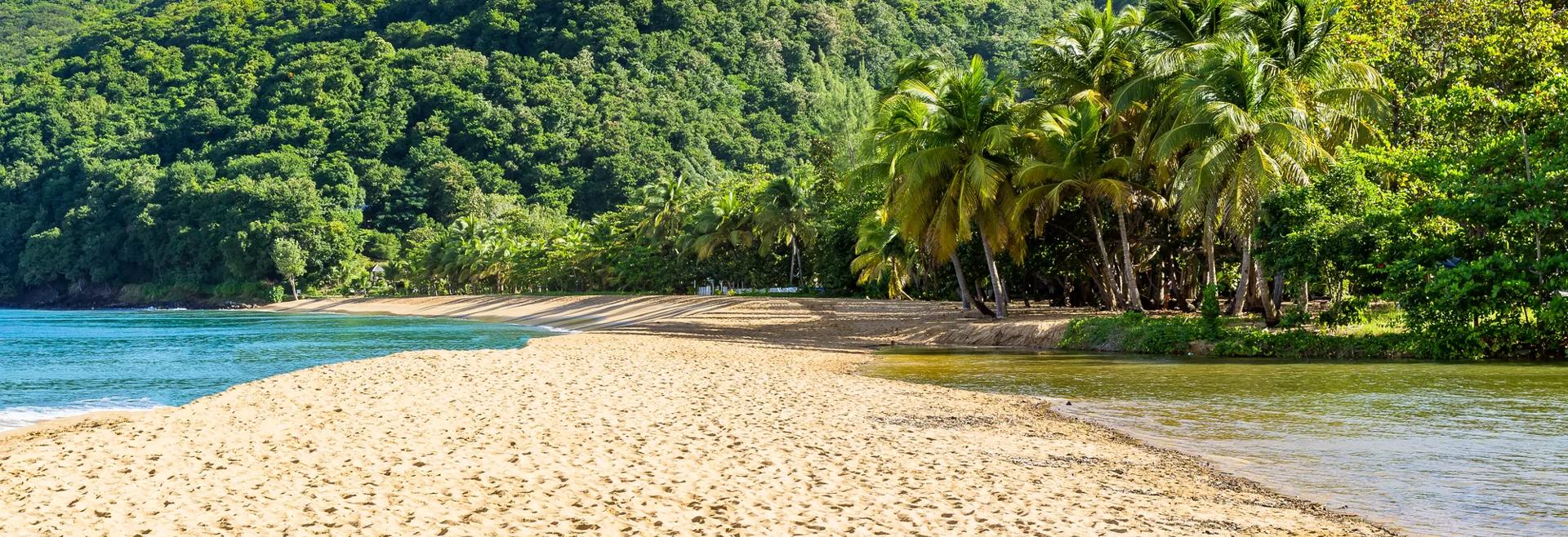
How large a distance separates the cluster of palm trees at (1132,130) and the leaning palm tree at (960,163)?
0.05 m

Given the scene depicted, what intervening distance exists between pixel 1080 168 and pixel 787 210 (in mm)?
26964

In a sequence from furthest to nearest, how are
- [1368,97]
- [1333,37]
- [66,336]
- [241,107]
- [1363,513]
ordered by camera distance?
[241,107]
[66,336]
[1333,37]
[1368,97]
[1363,513]

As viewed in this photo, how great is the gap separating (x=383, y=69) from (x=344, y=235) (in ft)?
92.0

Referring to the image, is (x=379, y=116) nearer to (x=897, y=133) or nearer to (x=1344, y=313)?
(x=897, y=133)

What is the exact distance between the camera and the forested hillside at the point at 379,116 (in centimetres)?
10506

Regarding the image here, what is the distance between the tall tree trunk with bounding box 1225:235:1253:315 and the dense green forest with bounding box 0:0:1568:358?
107mm

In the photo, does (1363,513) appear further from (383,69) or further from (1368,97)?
(383,69)

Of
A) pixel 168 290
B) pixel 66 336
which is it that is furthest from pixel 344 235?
pixel 66 336

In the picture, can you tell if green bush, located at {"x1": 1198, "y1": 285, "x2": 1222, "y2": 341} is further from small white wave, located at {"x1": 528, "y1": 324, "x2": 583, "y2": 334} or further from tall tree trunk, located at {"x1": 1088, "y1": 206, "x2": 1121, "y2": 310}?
small white wave, located at {"x1": 528, "y1": 324, "x2": 583, "y2": 334}

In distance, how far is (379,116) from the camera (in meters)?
115

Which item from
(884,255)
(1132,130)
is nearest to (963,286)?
(1132,130)

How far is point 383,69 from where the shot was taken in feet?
391

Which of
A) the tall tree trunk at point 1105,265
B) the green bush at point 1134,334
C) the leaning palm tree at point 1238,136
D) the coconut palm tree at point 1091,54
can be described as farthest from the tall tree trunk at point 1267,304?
the coconut palm tree at point 1091,54

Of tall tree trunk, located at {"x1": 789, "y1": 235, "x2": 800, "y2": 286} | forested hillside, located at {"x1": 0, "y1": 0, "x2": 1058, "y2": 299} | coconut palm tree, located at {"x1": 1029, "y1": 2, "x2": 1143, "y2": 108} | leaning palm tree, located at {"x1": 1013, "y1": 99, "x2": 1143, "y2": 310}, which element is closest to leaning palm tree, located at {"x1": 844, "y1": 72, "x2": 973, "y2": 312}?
leaning palm tree, located at {"x1": 1013, "y1": 99, "x2": 1143, "y2": 310}
